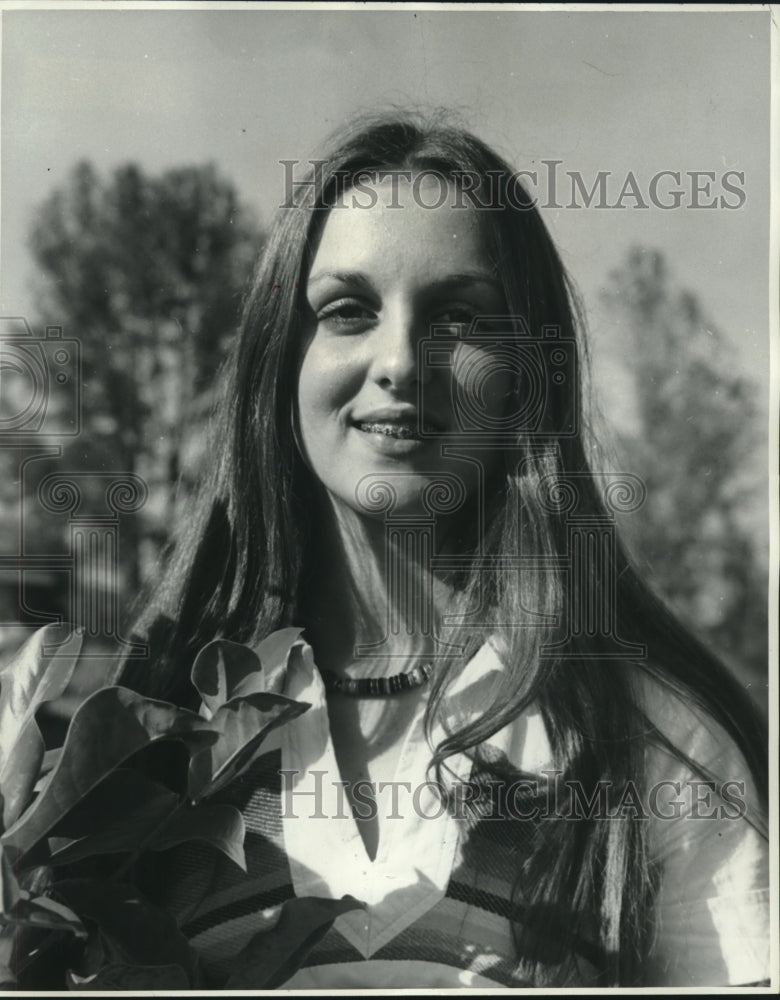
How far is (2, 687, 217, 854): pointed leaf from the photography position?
1323mm

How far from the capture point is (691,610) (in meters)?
1.53

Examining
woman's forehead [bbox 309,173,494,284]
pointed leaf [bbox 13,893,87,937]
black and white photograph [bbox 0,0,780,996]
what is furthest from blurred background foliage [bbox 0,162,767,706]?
pointed leaf [bbox 13,893,87,937]

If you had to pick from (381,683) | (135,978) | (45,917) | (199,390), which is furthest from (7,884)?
(199,390)

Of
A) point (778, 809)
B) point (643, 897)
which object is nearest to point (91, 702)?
point (643, 897)

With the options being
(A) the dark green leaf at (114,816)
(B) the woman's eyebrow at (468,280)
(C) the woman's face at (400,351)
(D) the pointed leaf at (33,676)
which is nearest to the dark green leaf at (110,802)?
(A) the dark green leaf at (114,816)

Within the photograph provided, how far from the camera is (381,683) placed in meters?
1.50

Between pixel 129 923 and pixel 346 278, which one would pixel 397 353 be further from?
pixel 129 923

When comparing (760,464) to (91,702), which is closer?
(91,702)

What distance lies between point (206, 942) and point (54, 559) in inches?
18.3

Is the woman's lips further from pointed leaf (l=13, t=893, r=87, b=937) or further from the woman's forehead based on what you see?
pointed leaf (l=13, t=893, r=87, b=937)

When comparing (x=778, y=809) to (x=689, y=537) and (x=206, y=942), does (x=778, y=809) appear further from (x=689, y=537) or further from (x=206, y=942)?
(x=206, y=942)

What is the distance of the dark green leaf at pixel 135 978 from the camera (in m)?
1.38

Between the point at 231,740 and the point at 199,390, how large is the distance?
1.34 feet

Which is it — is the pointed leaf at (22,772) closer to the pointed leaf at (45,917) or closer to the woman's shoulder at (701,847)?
the pointed leaf at (45,917)
